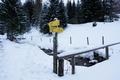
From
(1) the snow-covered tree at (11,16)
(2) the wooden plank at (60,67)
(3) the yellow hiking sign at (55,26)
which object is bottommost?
(2) the wooden plank at (60,67)

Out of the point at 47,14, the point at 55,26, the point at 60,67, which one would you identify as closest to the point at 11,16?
the point at 47,14

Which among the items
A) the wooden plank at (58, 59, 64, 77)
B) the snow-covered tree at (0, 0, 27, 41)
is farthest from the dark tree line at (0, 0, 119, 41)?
the wooden plank at (58, 59, 64, 77)

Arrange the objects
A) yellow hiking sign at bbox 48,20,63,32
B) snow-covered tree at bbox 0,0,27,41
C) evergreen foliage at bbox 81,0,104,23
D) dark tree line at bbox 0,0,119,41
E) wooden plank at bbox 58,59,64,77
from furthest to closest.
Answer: evergreen foliage at bbox 81,0,104,23 → dark tree line at bbox 0,0,119,41 → snow-covered tree at bbox 0,0,27,41 → yellow hiking sign at bbox 48,20,63,32 → wooden plank at bbox 58,59,64,77

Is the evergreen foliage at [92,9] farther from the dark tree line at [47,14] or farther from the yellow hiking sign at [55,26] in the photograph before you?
the yellow hiking sign at [55,26]

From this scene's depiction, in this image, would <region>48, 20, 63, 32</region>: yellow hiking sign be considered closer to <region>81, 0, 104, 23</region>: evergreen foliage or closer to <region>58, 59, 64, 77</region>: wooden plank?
<region>58, 59, 64, 77</region>: wooden plank

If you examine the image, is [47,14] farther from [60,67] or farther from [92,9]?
[60,67]

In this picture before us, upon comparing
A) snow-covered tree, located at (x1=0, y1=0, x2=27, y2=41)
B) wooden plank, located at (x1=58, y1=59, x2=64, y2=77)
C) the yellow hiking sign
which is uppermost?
snow-covered tree, located at (x1=0, y1=0, x2=27, y2=41)

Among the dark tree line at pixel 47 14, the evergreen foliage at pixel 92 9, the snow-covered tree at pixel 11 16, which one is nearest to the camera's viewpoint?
the snow-covered tree at pixel 11 16

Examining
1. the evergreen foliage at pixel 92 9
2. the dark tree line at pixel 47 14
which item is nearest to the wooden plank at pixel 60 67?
the dark tree line at pixel 47 14

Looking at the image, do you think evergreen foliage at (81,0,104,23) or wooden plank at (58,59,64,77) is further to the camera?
evergreen foliage at (81,0,104,23)

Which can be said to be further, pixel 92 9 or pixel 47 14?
pixel 92 9

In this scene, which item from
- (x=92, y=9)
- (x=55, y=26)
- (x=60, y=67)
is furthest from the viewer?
(x=92, y=9)

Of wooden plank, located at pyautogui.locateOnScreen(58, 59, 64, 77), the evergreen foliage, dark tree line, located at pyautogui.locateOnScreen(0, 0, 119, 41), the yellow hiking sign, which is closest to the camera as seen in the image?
wooden plank, located at pyautogui.locateOnScreen(58, 59, 64, 77)

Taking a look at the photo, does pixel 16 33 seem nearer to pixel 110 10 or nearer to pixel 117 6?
pixel 110 10
